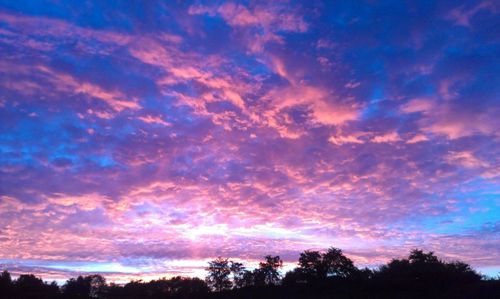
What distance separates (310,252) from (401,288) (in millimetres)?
35845

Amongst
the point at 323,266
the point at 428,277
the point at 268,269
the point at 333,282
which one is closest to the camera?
the point at 428,277

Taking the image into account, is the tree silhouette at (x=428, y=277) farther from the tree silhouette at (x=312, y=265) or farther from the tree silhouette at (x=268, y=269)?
the tree silhouette at (x=268, y=269)

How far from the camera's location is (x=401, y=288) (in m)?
41.1

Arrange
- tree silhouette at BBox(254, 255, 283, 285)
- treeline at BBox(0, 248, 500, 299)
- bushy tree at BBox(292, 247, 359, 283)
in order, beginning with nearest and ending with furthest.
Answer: treeline at BBox(0, 248, 500, 299) < bushy tree at BBox(292, 247, 359, 283) < tree silhouette at BBox(254, 255, 283, 285)

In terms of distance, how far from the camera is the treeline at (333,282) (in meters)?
38.8

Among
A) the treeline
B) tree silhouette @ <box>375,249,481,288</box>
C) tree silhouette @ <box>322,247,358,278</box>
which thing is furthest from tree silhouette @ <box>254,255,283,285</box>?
tree silhouette @ <box>375,249,481,288</box>

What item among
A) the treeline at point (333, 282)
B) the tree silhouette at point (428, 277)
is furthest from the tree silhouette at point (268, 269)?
the tree silhouette at point (428, 277)

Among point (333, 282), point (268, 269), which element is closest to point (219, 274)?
point (268, 269)

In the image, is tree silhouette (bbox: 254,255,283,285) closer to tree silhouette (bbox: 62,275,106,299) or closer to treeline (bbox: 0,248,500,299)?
treeline (bbox: 0,248,500,299)

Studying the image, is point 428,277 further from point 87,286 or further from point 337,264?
point 87,286

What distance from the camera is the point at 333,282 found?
5197cm

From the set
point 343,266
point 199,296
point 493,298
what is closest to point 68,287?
point 199,296

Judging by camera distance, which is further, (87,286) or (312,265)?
(87,286)

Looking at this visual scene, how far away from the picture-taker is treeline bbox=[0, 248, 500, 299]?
38.8 metres
